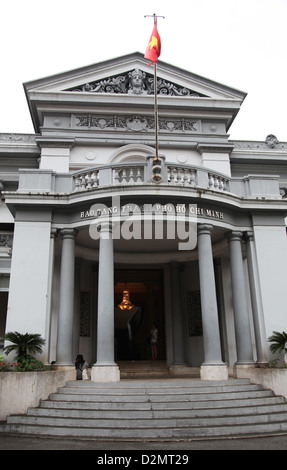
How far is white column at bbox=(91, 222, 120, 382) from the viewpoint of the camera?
11047 millimetres

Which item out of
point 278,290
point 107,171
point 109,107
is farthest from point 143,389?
point 109,107

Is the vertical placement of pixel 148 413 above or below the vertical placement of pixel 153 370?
below

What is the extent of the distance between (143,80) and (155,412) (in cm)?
1508

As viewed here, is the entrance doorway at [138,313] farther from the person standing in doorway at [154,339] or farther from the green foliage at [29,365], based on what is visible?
the green foliage at [29,365]

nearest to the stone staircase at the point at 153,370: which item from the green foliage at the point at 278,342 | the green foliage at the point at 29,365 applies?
the green foliage at the point at 278,342

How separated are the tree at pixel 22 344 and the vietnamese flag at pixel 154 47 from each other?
32.7 ft

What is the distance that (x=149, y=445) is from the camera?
773 cm

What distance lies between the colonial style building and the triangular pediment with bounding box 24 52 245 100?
56 mm

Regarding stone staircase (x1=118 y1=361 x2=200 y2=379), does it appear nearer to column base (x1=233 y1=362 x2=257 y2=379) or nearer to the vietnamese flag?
column base (x1=233 y1=362 x2=257 y2=379)

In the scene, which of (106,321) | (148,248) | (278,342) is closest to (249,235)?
(278,342)

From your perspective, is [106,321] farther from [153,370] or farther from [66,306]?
[153,370]

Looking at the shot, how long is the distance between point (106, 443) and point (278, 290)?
766cm

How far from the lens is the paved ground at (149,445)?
7469 mm

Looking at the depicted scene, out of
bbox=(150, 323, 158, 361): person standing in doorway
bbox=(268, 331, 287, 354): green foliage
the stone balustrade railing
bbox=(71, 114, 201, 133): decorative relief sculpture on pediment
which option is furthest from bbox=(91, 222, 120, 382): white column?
bbox=(71, 114, 201, 133): decorative relief sculpture on pediment
